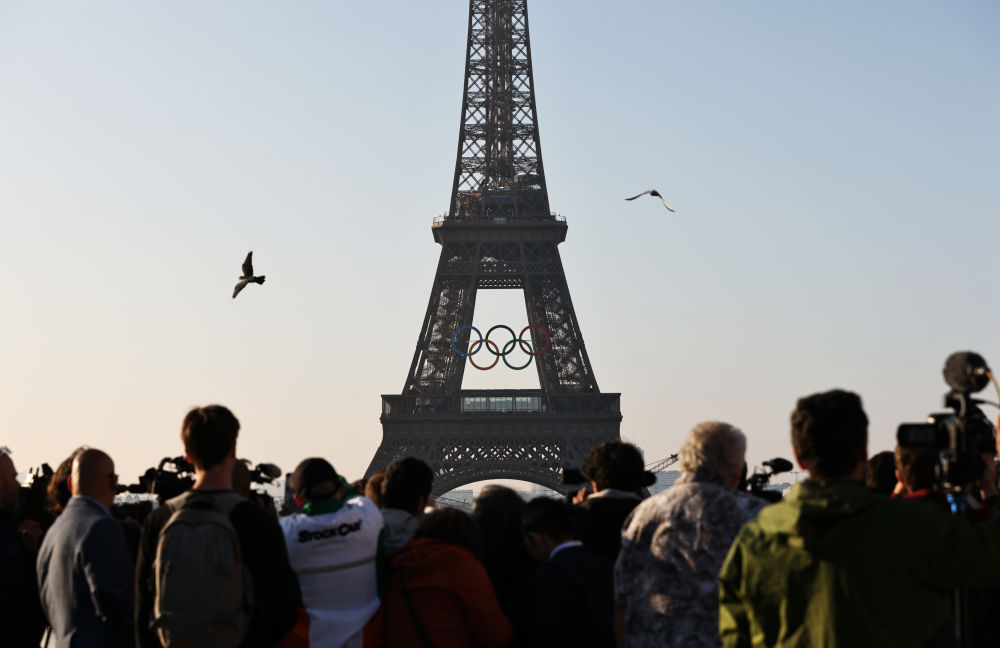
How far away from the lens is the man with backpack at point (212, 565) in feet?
20.1

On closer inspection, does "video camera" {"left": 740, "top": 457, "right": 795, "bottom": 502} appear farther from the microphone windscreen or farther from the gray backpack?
the gray backpack

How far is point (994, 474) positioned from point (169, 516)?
4339 mm

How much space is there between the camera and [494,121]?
198 feet

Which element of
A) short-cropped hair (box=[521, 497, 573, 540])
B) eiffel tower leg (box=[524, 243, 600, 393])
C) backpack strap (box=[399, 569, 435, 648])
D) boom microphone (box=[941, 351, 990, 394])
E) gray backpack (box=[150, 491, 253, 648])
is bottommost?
backpack strap (box=[399, 569, 435, 648])

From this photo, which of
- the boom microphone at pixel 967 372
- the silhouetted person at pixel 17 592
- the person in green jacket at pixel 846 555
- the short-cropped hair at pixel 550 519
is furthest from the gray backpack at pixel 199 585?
the boom microphone at pixel 967 372

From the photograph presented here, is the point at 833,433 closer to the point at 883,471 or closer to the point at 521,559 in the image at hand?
the point at 521,559

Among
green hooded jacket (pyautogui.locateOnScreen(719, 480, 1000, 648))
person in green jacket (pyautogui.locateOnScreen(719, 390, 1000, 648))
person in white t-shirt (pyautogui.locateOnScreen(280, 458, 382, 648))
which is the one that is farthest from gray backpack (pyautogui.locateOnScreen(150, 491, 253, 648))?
green hooded jacket (pyautogui.locateOnScreen(719, 480, 1000, 648))

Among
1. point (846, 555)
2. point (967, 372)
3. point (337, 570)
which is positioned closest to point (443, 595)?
point (337, 570)

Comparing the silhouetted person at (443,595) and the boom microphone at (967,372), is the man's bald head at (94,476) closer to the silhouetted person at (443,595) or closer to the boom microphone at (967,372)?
the silhouetted person at (443,595)

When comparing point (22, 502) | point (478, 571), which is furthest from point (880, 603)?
point (22, 502)

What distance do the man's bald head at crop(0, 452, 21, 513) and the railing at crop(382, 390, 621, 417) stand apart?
49.7 meters

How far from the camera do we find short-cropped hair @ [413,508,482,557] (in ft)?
23.9

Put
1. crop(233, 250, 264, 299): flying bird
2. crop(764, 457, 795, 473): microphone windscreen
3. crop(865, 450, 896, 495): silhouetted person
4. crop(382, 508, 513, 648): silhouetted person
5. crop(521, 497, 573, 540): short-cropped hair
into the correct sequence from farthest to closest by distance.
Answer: crop(233, 250, 264, 299): flying bird, crop(764, 457, 795, 473): microphone windscreen, crop(865, 450, 896, 495): silhouetted person, crop(521, 497, 573, 540): short-cropped hair, crop(382, 508, 513, 648): silhouetted person

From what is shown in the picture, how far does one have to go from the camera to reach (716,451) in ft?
22.6
